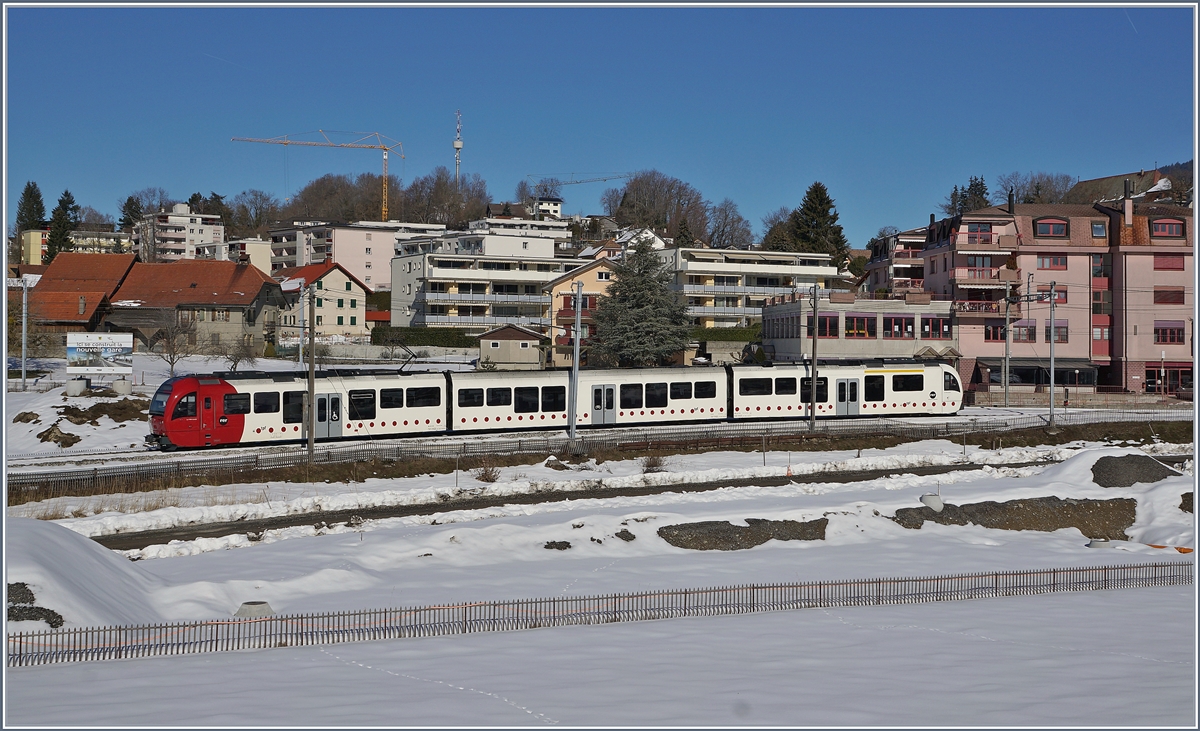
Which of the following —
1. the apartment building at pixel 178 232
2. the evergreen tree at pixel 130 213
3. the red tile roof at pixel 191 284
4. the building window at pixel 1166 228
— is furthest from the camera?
the evergreen tree at pixel 130 213

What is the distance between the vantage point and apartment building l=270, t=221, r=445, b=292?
120 m

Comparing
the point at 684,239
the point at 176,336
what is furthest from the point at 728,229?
the point at 176,336

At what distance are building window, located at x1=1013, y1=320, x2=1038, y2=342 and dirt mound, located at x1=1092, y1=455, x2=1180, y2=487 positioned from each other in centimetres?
2907

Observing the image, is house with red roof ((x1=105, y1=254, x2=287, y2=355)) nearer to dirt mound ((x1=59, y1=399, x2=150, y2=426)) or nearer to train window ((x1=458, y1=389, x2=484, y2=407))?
dirt mound ((x1=59, y1=399, x2=150, y2=426))

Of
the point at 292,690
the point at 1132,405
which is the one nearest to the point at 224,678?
the point at 292,690

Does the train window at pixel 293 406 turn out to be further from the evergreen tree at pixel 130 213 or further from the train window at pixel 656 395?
the evergreen tree at pixel 130 213

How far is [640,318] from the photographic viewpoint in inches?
2682

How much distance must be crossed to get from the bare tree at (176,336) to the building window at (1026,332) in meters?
52.4

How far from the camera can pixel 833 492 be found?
35.0 m

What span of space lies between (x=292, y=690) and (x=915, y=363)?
3925 cm

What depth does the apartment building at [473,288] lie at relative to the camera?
3425 inches

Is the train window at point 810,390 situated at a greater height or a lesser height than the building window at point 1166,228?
lesser

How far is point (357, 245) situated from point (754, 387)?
8494 centimetres

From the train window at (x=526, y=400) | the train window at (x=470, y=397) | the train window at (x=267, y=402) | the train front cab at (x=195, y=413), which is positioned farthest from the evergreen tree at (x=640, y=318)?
the train front cab at (x=195, y=413)
